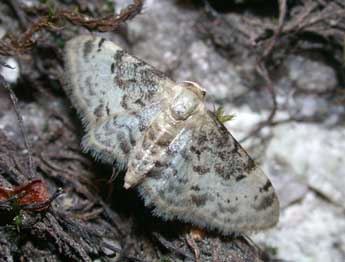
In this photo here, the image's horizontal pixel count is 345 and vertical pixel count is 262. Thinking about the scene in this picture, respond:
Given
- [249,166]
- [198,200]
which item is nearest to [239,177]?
[249,166]

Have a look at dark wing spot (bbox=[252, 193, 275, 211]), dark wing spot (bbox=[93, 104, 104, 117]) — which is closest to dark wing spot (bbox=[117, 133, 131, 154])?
dark wing spot (bbox=[93, 104, 104, 117])

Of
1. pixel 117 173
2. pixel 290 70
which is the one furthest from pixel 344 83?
pixel 117 173

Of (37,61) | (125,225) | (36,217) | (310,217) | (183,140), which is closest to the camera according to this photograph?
(36,217)

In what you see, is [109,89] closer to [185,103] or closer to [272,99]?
[185,103]

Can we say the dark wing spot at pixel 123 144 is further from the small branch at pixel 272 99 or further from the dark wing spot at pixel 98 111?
the small branch at pixel 272 99

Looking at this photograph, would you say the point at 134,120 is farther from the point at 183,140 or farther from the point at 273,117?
the point at 273,117

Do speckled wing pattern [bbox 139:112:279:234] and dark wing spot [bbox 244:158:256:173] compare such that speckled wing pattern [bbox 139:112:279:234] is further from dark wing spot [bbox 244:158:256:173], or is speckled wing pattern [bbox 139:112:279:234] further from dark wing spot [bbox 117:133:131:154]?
dark wing spot [bbox 117:133:131:154]

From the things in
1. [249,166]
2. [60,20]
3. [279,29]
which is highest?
[279,29]
